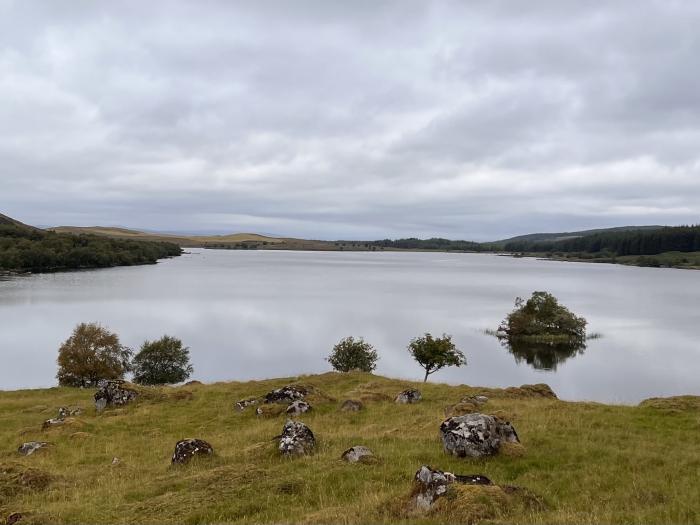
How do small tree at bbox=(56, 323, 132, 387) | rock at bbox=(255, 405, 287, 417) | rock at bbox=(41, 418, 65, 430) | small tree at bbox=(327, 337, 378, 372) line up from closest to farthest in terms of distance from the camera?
rock at bbox=(41, 418, 65, 430) → rock at bbox=(255, 405, 287, 417) → small tree at bbox=(56, 323, 132, 387) → small tree at bbox=(327, 337, 378, 372)

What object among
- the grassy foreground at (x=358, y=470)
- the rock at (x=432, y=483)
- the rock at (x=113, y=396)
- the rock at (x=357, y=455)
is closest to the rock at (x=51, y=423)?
the grassy foreground at (x=358, y=470)

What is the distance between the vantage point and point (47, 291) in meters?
136

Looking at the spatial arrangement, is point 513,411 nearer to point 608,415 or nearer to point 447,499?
point 608,415

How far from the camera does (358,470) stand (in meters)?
14.3

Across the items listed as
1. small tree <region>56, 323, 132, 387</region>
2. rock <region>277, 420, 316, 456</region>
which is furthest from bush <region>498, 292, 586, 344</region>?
rock <region>277, 420, 316, 456</region>

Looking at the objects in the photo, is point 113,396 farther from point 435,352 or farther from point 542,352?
point 542,352

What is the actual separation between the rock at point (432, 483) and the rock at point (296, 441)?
627cm

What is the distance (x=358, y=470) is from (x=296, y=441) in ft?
11.5

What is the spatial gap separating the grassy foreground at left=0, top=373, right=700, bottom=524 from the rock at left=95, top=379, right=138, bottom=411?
5.17 meters

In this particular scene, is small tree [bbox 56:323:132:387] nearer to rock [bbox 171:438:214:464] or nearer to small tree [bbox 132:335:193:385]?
small tree [bbox 132:335:193:385]

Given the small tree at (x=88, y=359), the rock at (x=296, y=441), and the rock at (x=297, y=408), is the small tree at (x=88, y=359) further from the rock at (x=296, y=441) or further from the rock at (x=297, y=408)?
the rock at (x=296, y=441)

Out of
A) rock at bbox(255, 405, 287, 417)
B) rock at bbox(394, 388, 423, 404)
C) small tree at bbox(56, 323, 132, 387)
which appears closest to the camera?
rock at bbox(255, 405, 287, 417)

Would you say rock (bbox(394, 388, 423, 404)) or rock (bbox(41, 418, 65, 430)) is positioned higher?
rock (bbox(394, 388, 423, 404))

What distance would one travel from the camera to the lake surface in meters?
67.8
